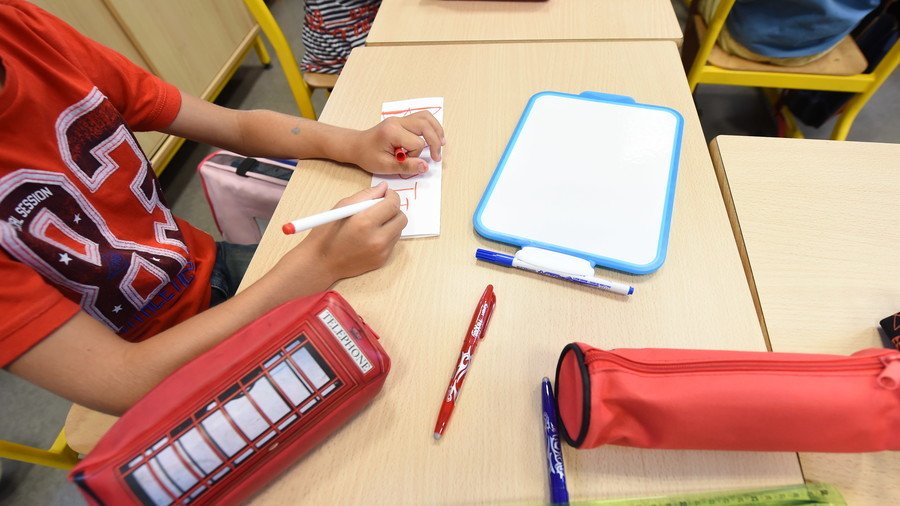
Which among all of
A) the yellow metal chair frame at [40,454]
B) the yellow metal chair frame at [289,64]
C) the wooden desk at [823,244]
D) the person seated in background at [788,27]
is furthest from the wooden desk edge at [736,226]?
the yellow metal chair frame at [40,454]

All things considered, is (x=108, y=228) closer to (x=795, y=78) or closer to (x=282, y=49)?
(x=282, y=49)

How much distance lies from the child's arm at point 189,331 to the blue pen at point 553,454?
246 mm

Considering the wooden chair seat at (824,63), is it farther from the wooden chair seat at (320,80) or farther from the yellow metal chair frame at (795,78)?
the wooden chair seat at (320,80)

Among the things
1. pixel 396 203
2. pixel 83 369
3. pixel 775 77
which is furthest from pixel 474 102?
pixel 775 77

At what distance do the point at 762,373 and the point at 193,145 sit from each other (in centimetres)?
208

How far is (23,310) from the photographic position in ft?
1.32

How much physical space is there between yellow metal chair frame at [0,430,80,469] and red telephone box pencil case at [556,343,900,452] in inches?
34.1

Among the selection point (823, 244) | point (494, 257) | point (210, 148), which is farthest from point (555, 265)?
point (210, 148)

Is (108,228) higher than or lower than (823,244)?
higher

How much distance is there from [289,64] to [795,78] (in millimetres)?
1276

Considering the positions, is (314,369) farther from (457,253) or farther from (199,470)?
(457,253)

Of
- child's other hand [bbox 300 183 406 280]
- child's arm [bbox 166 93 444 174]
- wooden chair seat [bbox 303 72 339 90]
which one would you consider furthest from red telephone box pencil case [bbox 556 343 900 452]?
wooden chair seat [bbox 303 72 339 90]

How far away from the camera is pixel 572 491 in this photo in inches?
15.3

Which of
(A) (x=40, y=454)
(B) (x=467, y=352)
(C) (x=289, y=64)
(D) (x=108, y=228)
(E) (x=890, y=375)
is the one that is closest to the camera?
(E) (x=890, y=375)
